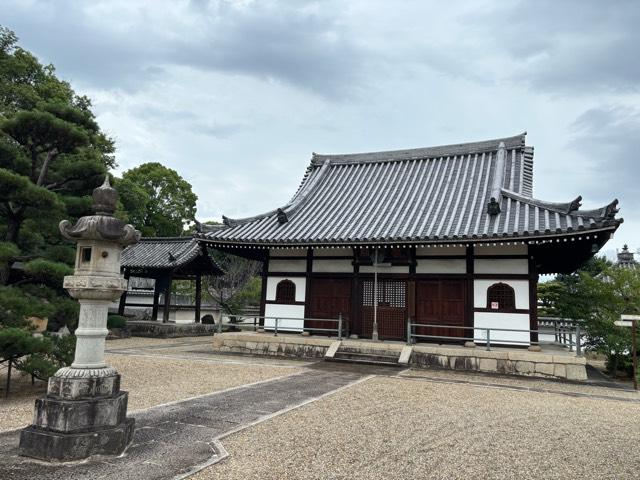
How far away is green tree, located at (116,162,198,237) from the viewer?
1421 inches

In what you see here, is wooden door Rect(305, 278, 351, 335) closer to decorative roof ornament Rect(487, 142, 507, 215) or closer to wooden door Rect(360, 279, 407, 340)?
wooden door Rect(360, 279, 407, 340)

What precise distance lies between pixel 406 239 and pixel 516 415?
6464 mm

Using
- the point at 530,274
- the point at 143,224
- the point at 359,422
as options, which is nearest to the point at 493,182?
the point at 530,274

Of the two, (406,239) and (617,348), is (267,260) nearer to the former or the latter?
(406,239)

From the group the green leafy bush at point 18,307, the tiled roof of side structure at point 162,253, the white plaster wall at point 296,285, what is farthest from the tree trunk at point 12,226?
the tiled roof of side structure at point 162,253

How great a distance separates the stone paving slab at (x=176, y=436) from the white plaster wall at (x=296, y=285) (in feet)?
20.7

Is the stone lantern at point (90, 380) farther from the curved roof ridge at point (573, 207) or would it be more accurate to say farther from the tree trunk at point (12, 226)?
the curved roof ridge at point (573, 207)

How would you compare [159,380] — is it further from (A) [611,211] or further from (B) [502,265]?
(A) [611,211]

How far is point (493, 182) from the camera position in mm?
15039

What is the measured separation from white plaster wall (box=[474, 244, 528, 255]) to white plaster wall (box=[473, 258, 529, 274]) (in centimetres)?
21

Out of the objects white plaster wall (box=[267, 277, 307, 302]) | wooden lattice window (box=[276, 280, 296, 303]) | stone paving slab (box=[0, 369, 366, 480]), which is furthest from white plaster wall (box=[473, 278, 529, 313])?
wooden lattice window (box=[276, 280, 296, 303])

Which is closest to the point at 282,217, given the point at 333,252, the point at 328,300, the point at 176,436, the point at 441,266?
the point at 333,252

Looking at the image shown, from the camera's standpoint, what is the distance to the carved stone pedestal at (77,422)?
4.49 m

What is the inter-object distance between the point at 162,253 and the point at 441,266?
15.9m
